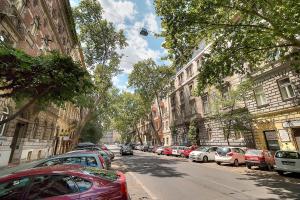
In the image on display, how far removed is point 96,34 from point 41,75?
738 inches

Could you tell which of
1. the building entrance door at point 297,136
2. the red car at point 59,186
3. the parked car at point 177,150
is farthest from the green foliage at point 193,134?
the red car at point 59,186

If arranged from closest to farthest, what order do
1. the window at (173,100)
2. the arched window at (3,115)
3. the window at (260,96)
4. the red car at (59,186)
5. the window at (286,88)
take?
the red car at (59,186) → the arched window at (3,115) → the window at (286,88) → the window at (260,96) → the window at (173,100)

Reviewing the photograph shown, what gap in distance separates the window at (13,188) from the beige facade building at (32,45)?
22.5ft

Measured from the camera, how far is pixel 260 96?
2000cm

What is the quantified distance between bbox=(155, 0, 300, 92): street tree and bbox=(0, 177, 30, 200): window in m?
8.93

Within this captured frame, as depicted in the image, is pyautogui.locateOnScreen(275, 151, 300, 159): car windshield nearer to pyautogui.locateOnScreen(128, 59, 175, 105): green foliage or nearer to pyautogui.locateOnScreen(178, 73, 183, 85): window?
pyautogui.locateOnScreen(178, 73, 183, 85): window

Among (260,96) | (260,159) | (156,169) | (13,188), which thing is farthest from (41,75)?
(260,96)

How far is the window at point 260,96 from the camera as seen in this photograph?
1958 cm

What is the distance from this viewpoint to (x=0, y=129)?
14.0 meters

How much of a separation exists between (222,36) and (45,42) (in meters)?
16.9

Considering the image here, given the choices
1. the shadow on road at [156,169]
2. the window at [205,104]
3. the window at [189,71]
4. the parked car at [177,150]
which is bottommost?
the shadow on road at [156,169]

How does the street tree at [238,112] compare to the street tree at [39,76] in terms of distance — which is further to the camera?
the street tree at [238,112]

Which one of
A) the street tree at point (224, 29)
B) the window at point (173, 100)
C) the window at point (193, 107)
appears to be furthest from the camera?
the window at point (173, 100)

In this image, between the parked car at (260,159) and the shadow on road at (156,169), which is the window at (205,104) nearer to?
the shadow on road at (156,169)
